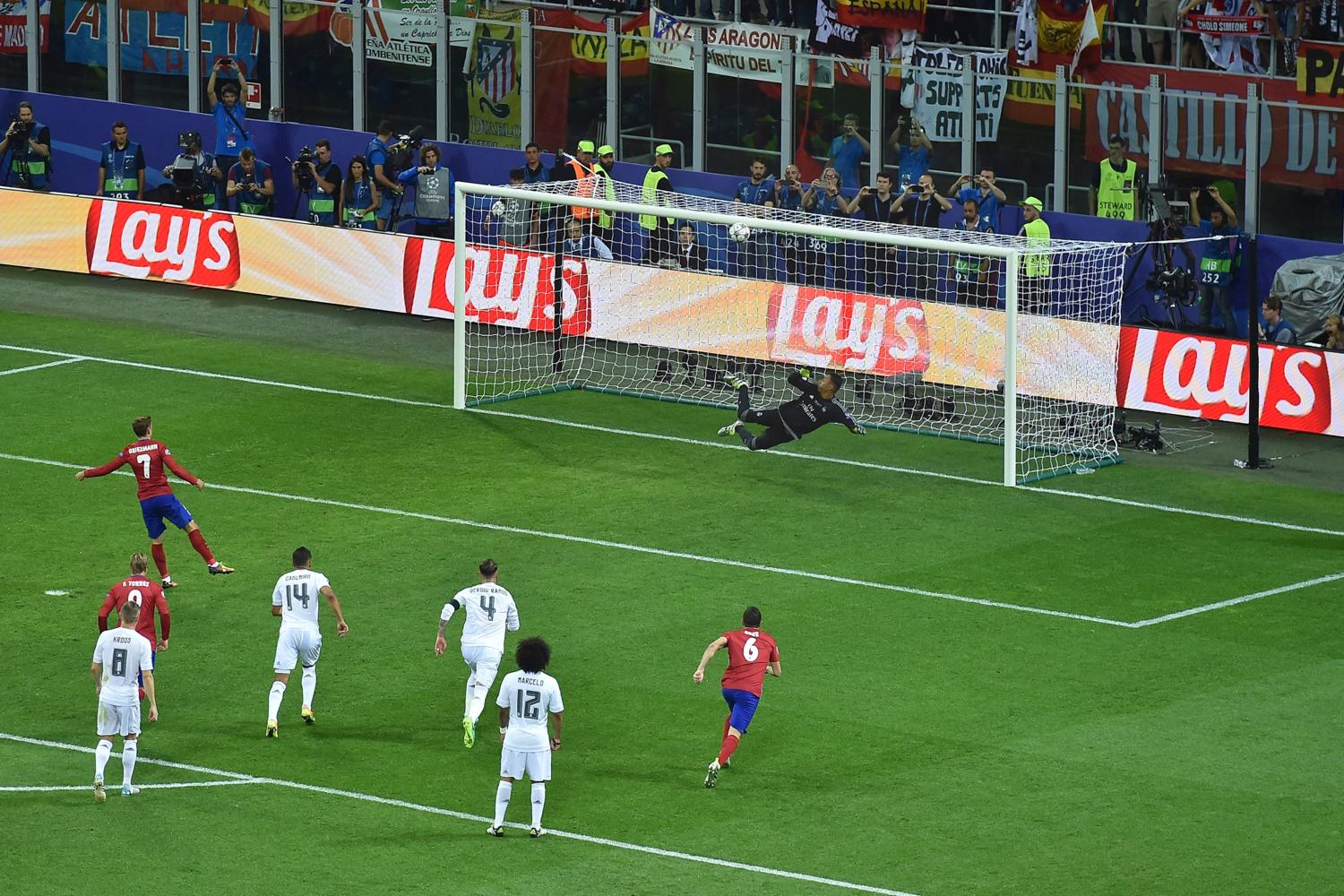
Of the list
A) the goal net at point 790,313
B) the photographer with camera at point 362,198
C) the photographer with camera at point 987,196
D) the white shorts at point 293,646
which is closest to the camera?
the white shorts at point 293,646

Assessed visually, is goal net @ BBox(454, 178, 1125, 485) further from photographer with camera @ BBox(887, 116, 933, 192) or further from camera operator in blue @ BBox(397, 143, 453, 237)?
camera operator in blue @ BBox(397, 143, 453, 237)

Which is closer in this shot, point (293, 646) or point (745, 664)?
point (745, 664)

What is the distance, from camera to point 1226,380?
101 feet

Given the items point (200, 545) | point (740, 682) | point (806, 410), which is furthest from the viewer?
point (806, 410)

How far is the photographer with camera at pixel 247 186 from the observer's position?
39.4m

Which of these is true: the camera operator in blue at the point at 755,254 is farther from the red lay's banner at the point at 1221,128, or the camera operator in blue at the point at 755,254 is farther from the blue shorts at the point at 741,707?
the blue shorts at the point at 741,707

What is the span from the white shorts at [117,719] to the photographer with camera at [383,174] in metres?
20.1

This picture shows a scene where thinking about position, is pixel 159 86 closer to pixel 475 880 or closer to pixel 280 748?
pixel 280 748

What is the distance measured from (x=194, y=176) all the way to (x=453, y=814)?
923 inches

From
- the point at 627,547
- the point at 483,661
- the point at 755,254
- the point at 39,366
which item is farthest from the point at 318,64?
the point at 483,661

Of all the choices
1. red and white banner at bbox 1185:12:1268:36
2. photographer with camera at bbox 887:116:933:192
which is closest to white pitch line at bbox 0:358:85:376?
photographer with camera at bbox 887:116:933:192

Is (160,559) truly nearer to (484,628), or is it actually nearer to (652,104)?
(484,628)

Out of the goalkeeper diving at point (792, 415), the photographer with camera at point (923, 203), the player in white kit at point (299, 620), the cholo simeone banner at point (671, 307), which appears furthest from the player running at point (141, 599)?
the photographer with camera at point (923, 203)

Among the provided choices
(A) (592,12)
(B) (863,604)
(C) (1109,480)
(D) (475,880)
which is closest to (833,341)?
(C) (1109,480)
